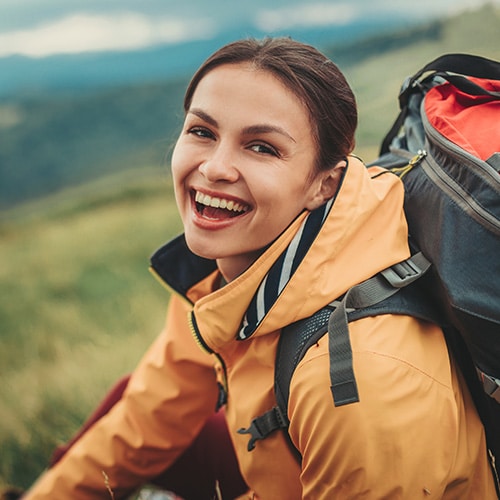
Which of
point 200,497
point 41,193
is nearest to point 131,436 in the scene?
point 200,497

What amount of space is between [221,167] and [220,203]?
123 millimetres

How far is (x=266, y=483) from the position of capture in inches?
78.7

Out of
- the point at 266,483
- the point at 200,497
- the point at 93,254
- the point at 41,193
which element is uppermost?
the point at 266,483

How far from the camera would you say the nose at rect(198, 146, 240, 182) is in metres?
1.89

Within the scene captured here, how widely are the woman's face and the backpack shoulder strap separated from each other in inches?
14.6

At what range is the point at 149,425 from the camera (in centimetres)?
262

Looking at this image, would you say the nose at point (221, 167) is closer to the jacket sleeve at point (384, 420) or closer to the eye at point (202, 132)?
the eye at point (202, 132)

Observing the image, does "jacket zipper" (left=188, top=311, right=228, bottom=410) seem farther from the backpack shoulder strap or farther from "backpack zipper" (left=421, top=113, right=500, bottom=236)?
"backpack zipper" (left=421, top=113, right=500, bottom=236)

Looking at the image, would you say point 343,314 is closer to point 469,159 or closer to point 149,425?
point 469,159

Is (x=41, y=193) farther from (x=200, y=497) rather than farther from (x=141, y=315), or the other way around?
(x=200, y=497)

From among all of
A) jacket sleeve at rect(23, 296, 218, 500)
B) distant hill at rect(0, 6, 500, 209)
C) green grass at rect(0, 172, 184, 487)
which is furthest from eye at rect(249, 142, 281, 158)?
distant hill at rect(0, 6, 500, 209)

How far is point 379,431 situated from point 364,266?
0.49 metres

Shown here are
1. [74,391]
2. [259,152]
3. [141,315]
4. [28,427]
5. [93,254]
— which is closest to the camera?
[259,152]

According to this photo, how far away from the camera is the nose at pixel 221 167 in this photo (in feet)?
6.21
